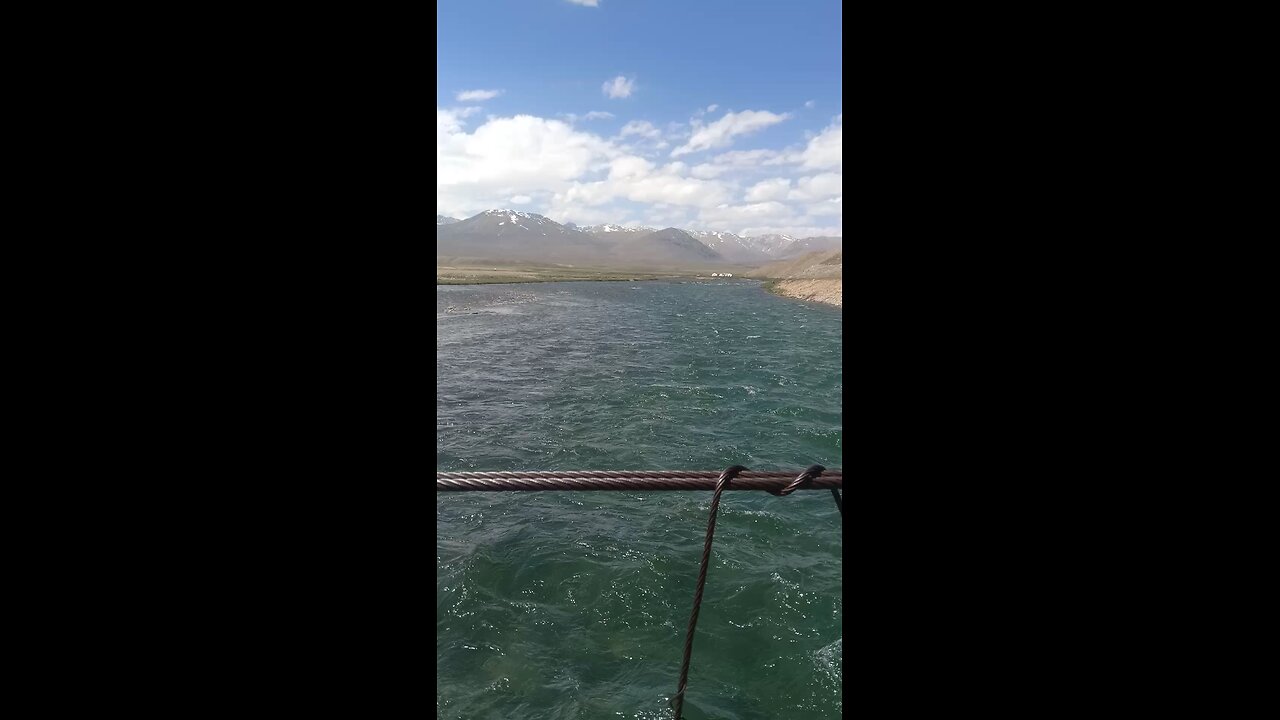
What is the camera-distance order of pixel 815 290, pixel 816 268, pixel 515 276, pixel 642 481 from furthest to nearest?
pixel 515 276
pixel 816 268
pixel 815 290
pixel 642 481

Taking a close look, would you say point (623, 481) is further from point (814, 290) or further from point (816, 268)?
point (816, 268)

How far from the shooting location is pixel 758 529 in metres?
12.6

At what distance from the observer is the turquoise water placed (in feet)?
27.3

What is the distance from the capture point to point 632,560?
11508 millimetres

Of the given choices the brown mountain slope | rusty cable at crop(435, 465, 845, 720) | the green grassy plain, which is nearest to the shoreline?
the brown mountain slope

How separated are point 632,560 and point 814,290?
5917 centimetres

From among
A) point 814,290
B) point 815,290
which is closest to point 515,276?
point 814,290

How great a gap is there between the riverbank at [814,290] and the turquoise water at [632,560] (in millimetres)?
35771

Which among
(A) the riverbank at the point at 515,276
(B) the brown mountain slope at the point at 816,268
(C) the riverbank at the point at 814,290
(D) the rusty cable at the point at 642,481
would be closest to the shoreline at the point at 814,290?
(C) the riverbank at the point at 814,290

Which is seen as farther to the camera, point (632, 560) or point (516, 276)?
point (516, 276)
